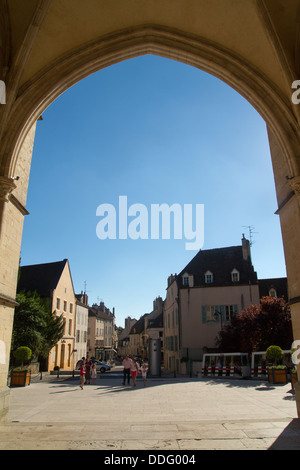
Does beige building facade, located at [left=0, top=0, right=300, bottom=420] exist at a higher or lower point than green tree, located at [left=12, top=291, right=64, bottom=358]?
higher

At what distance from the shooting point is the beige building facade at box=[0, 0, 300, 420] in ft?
22.4

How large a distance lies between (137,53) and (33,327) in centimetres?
1955

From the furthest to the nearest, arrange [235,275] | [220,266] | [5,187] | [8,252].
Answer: [220,266] → [235,275] → [8,252] → [5,187]

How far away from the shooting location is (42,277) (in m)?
31.5

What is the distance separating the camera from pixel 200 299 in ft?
90.1

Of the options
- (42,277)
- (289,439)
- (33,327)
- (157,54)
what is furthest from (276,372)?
(42,277)

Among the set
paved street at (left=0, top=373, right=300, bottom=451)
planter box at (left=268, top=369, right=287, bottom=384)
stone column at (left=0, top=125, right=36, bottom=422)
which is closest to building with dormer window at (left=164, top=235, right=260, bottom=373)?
planter box at (left=268, top=369, right=287, bottom=384)

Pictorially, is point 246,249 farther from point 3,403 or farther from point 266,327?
point 3,403

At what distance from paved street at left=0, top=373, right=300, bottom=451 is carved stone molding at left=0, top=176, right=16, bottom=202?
4018 mm

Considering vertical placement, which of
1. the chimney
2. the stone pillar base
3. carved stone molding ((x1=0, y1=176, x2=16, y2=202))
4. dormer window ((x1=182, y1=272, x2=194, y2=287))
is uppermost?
the chimney

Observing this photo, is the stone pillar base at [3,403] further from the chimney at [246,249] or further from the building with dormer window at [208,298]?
the chimney at [246,249]

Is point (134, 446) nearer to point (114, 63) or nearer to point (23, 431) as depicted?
point (23, 431)

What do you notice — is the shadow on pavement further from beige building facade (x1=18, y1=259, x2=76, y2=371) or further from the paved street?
beige building facade (x1=18, y1=259, x2=76, y2=371)
